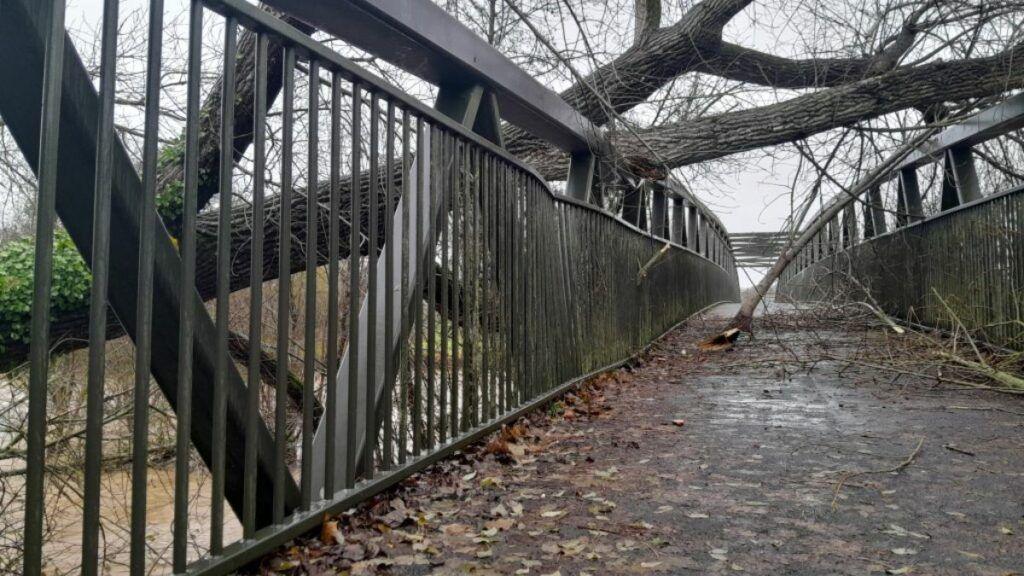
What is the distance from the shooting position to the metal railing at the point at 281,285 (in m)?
1.48

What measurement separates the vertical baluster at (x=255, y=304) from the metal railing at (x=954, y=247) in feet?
17.5

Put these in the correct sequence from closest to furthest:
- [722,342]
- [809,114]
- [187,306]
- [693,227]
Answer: [187,306] → [809,114] → [722,342] → [693,227]

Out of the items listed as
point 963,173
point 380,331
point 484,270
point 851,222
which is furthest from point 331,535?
point 851,222

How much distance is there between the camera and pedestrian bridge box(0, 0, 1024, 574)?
1511 mm

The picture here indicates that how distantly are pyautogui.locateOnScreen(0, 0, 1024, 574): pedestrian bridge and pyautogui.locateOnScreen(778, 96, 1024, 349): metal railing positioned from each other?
0.16ft

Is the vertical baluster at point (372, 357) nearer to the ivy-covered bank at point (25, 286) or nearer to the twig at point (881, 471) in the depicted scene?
A: the twig at point (881, 471)

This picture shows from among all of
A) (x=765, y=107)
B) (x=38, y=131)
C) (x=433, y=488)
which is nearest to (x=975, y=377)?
(x=765, y=107)

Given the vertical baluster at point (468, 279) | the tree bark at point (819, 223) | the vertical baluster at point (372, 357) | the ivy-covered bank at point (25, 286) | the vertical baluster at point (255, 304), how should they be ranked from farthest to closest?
1. the tree bark at point (819, 223)
2. the ivy-covered bank at point (25, 286)
3. the vertical baluster at point (468, 279)
4. the vertical baluster at point (372, 357)
5. the vertical baluster at point (255, 304)

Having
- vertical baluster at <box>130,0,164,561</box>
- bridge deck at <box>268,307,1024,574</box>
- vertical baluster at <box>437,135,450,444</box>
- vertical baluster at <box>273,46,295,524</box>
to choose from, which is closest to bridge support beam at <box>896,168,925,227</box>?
bridge deck at <box>268,307,1024,574</box>

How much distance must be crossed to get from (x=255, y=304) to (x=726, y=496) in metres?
1.89

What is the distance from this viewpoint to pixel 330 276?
233 centimetres

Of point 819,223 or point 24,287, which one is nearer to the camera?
point 24,287

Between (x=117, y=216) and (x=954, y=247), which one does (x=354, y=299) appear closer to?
(x=117, y=216)

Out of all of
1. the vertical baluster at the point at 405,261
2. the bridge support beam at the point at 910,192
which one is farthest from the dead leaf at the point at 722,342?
the vertical baluster at the point at 405,261
